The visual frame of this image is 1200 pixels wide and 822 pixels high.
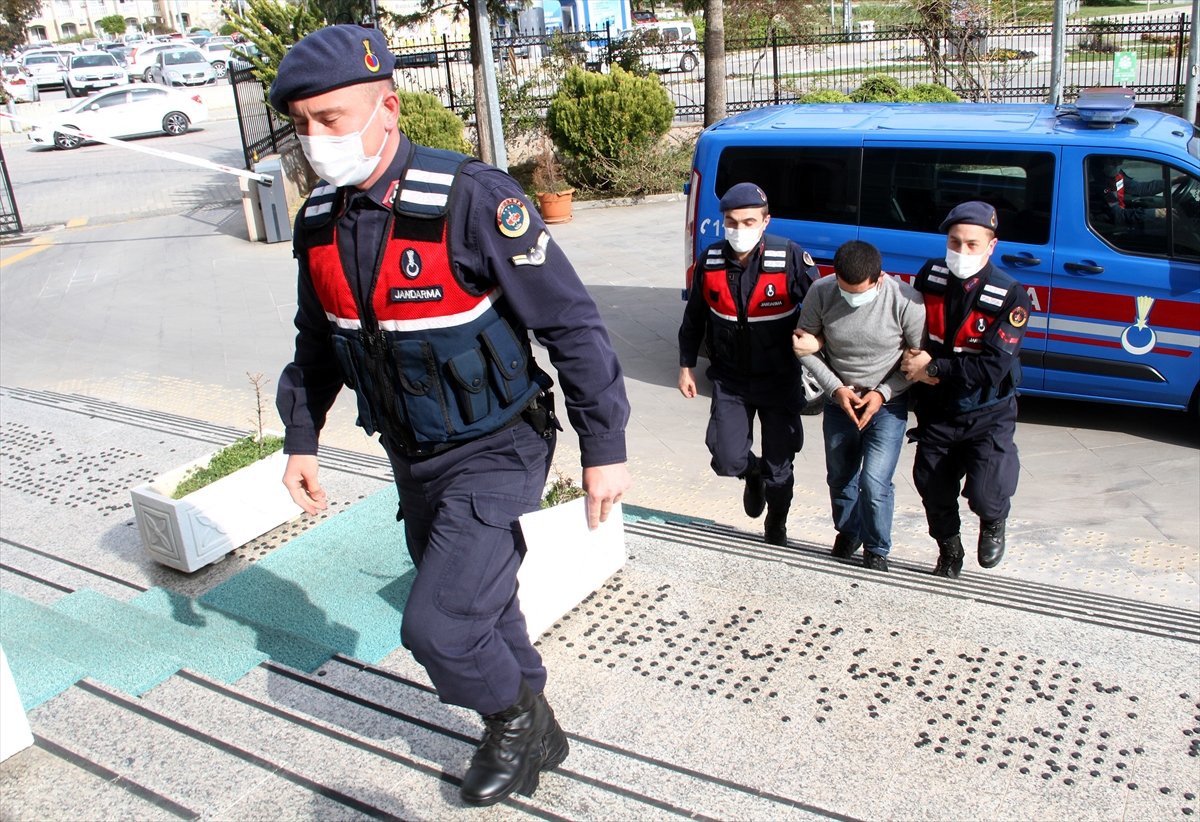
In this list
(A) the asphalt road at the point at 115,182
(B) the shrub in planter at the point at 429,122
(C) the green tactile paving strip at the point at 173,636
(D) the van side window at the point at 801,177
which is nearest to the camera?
(C) the green tactile paving strip at the point at 173,636

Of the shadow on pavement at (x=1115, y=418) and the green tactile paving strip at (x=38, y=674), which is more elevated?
the green tactile paving strip at (x=38, y=674)

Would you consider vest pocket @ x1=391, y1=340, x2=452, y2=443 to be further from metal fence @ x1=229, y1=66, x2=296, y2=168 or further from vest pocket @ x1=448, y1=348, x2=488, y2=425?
metal fence @ x1=229, y1=66, x2=296, y2=168

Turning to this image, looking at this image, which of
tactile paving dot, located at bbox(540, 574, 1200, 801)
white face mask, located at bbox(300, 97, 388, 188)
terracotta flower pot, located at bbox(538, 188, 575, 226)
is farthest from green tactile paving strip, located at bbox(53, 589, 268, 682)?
terracotta flower pot, located at bbox(538, 188, 575, 226)

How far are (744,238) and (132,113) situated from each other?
26.6 meters

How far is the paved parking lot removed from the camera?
18.1ft

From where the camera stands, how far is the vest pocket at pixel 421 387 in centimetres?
248

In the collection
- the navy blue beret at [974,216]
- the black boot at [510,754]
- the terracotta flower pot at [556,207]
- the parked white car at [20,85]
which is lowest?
the terracotta flower pot at [556,207]

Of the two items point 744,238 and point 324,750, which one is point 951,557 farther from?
point 324,750

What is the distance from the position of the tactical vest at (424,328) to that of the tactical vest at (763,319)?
208 centimetres

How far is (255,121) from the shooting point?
53.1 ft

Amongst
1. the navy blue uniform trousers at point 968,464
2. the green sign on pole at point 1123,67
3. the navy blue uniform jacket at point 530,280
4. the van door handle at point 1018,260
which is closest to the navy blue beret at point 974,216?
the navy blue uniform trousers at point 968,464

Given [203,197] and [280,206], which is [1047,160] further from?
[203,197]

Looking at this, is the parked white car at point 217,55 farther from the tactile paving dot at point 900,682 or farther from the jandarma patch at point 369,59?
the jandarma patch at point 369,59

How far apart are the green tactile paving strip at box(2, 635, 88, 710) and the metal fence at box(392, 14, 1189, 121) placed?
15011 millimetres
